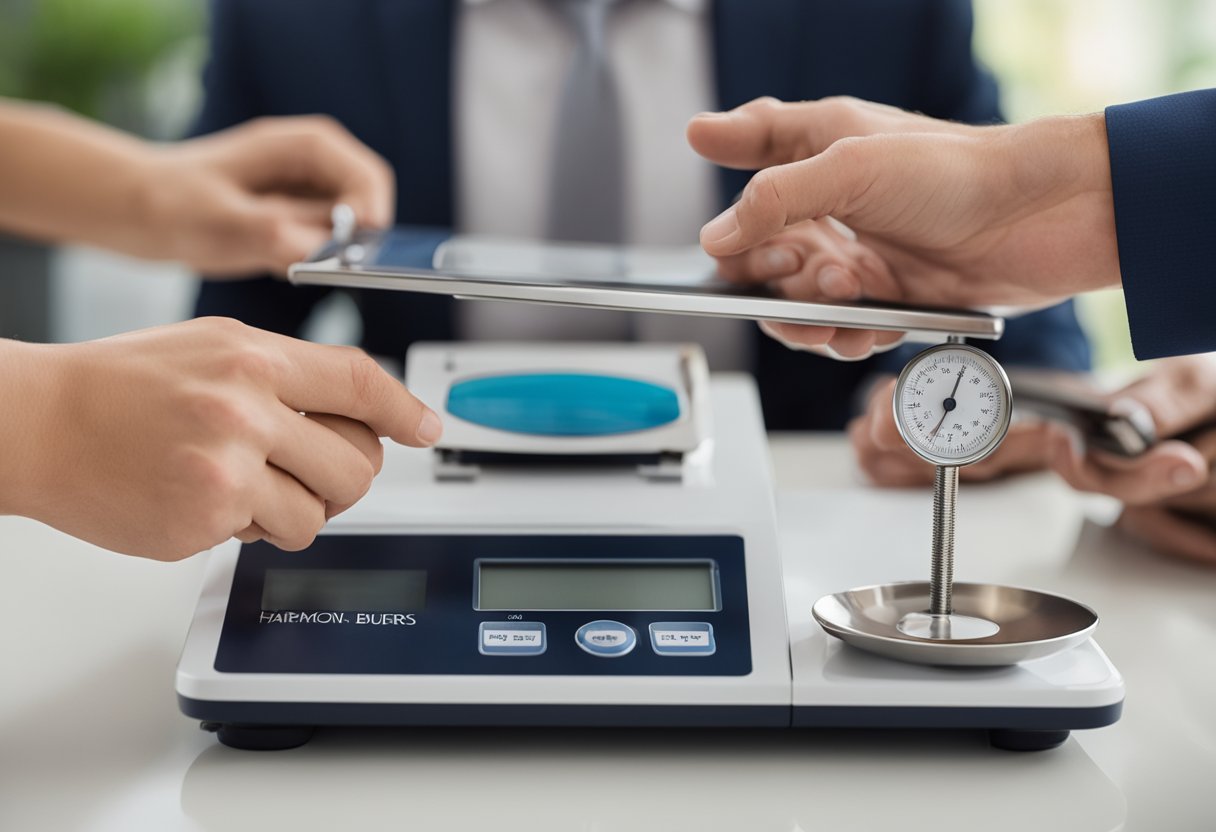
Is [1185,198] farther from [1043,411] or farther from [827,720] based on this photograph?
[827,720]

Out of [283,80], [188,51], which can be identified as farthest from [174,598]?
[188,51]

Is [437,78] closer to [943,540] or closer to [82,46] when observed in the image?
[943,540]

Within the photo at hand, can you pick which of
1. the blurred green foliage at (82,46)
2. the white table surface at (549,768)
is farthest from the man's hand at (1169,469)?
the blurred green foliage at (82,46)

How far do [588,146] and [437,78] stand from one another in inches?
9.4

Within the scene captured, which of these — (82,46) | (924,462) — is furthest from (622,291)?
(82,46)

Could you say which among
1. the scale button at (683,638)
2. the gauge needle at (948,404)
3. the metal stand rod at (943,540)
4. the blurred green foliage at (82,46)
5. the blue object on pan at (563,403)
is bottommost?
the scale button at (683,638)

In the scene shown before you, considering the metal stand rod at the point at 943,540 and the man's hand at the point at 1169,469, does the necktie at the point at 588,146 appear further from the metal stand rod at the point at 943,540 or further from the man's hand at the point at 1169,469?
the metal stand rod at the point at 943,540

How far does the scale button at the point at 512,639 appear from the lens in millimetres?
698

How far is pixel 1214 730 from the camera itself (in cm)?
73

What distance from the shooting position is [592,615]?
73 cm

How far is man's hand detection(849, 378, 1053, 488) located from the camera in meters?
1.09

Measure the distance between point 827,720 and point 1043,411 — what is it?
1.53ft

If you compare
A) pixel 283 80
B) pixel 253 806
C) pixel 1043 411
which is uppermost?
pixel 283 80

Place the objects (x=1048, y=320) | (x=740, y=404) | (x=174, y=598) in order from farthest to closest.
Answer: (x=1048, y=320), (x=740, y=404), (x=174, y=598)
